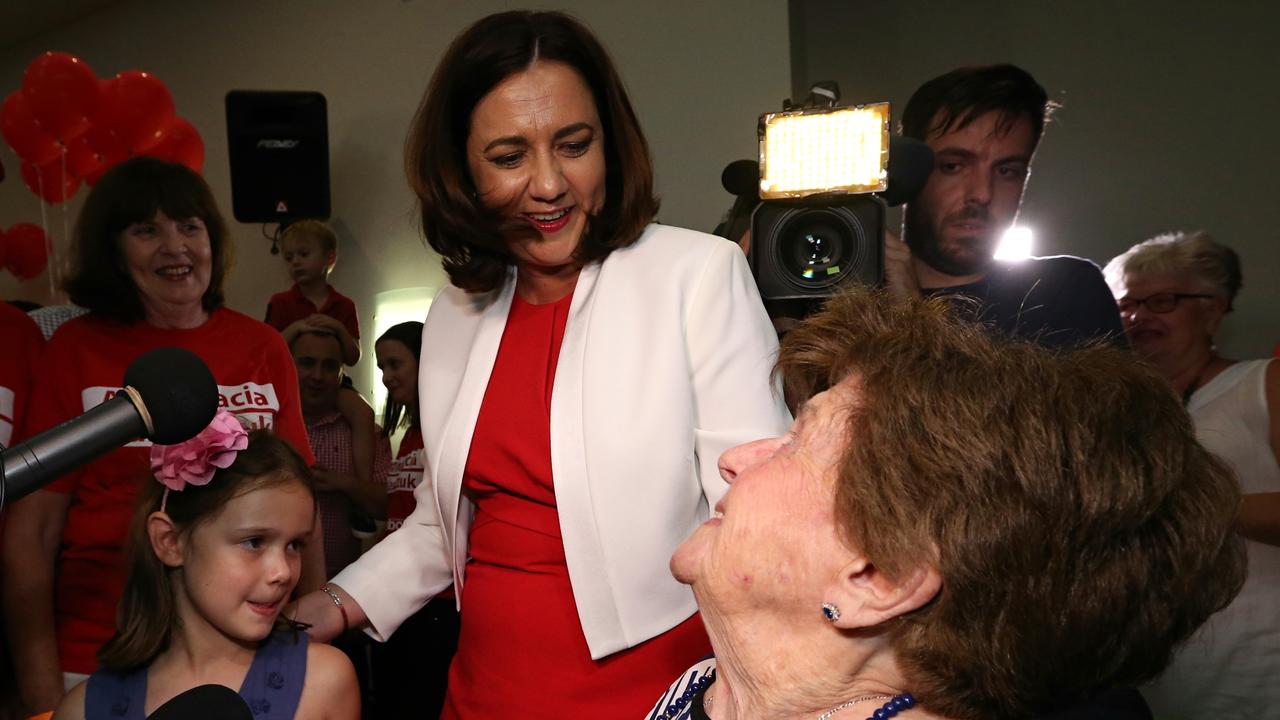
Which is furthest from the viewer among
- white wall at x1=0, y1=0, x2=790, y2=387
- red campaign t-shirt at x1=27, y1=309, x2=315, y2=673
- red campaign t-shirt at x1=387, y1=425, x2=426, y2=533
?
white wall at x1=0, y1=0, x2=790, y2=387

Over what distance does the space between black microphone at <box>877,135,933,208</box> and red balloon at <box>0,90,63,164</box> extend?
4.36 m

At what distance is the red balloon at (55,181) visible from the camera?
4750mm

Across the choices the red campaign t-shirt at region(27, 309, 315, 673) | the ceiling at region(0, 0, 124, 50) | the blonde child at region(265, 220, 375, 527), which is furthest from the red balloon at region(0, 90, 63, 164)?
the red campaign t-shirt at region(27, 309, 315, 673)

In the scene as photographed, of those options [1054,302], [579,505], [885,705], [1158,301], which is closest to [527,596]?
[579,505]

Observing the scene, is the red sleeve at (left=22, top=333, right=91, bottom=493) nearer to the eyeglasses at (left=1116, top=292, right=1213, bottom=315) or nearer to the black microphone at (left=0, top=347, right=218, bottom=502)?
the black microphone at (left=0, top=347, right=218, bottom=502)

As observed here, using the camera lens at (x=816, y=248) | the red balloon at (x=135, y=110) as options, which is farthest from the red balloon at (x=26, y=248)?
the camera lens at (x=816, y=248)

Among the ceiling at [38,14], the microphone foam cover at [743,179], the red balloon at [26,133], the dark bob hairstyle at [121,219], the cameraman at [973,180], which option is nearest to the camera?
the cameraman at [973,180]

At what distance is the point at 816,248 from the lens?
1613 mm

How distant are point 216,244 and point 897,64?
127 inches

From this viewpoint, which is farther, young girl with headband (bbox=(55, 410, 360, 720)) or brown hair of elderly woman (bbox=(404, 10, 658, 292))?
young girl with headband (bbox=(55, 410, 360, 720))

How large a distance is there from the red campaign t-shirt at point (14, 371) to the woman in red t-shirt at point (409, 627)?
1.11 m

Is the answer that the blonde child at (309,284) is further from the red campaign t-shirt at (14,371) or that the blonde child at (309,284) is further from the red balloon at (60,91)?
the red campaign t-shirt at (14,371)

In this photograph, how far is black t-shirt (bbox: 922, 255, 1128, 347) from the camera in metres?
1.55

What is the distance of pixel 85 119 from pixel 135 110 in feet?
0.79
